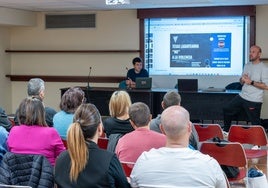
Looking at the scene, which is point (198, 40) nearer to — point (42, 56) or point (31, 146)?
point (42, 56)

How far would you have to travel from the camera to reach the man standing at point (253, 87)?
22.0ft

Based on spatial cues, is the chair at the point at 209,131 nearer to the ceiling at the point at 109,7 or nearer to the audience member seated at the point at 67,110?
the audience member seated at the point at 67,110

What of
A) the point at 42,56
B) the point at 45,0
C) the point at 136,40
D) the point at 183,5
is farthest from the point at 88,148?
the point at 42,56

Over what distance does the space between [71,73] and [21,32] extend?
1.54 meters

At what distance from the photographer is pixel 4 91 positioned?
32.6 feet

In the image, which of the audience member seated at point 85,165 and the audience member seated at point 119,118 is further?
the audience member seated at point 119,118

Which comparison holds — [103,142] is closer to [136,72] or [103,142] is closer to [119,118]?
[119,118]

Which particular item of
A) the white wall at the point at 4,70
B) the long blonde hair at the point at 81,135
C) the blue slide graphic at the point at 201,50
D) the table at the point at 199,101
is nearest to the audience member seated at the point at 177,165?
the long blonde hair at the point at 81,135

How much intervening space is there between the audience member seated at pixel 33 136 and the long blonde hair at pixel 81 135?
2.09ft

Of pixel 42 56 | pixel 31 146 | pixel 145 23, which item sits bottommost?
pixel 31 146

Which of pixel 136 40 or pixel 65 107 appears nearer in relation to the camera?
pixel 65 107

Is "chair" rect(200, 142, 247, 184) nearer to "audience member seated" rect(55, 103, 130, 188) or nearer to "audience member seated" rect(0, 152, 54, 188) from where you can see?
"audience member seated" rect(0, 152, 54, 188)

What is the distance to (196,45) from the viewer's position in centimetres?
867

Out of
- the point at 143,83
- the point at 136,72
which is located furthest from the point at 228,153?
the point at 136,72
